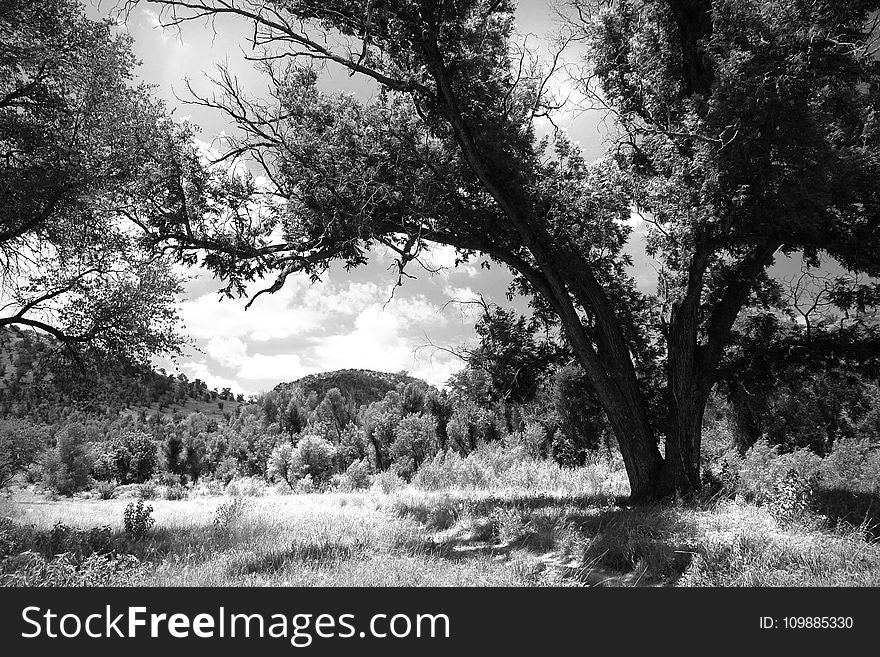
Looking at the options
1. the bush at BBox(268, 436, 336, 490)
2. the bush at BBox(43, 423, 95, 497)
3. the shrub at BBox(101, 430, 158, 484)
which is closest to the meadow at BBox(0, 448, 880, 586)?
the bush at BBox(268, 436, 336, 490)

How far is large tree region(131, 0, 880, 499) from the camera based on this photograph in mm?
7004

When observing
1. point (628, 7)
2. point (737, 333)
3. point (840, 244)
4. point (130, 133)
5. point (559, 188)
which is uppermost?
point (628, 7)

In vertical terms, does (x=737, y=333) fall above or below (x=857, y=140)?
below

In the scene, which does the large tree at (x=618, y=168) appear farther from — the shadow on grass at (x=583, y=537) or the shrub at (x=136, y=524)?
the shrub at (x=136, y=524)

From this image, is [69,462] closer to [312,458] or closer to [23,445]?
[312,458]

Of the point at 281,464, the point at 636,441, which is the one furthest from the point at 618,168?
the point at 281,464

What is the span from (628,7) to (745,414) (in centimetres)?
2071

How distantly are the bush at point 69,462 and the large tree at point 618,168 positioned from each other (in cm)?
7101

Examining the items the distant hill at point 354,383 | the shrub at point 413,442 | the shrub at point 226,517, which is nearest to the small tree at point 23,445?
the shrub at point 226,517

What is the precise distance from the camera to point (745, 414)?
76.6ft

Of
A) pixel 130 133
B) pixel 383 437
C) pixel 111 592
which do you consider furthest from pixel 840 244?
pixel 383 437

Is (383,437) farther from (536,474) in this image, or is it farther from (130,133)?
(130,133)

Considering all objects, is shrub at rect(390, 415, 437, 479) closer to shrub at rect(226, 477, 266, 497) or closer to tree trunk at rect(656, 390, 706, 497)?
shrub at rect(226, 477, 266, 497)

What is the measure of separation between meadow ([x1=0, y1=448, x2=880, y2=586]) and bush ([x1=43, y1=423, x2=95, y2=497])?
67.2 meters
